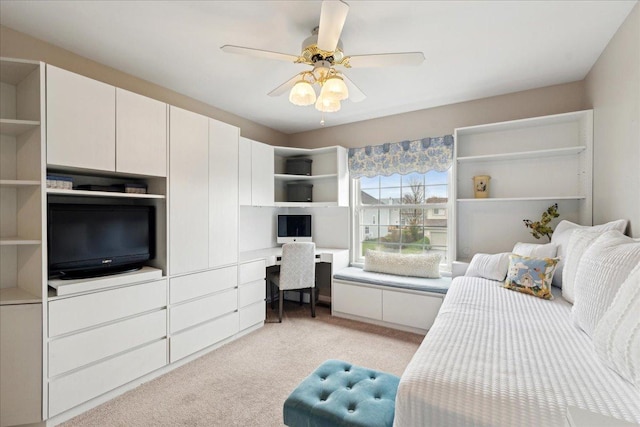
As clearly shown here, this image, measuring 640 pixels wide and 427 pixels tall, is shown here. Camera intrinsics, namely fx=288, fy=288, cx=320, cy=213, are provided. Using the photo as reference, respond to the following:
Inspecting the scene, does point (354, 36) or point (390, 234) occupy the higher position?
point (354, 36)

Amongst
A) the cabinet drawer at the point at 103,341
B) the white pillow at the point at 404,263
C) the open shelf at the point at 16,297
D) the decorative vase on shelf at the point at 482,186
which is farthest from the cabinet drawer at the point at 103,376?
the decorative vase on shelf at the point at 482,186

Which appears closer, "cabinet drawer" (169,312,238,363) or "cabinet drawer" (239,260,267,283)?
"cabinet drawer" (169,312,238,363)

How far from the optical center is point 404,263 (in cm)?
356

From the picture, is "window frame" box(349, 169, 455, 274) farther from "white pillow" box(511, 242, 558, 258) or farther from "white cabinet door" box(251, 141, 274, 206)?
"white cabinet door" box(251, 141, 274, 206)

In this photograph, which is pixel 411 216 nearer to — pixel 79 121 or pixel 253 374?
pixel 253 374

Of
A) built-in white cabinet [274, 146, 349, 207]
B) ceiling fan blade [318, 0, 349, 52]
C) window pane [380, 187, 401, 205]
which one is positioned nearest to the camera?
ceiling fan blade [318, 0, 349, 52]

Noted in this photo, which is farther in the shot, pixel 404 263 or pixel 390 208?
pixel 390 208

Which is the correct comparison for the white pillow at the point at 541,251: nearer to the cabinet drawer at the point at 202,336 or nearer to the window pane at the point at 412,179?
the window pane at the point at 412,179

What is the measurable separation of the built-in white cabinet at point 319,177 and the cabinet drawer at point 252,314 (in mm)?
1355

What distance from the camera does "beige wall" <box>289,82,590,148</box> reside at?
291 centimetres

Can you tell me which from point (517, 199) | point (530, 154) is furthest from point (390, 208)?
point (530, 154)

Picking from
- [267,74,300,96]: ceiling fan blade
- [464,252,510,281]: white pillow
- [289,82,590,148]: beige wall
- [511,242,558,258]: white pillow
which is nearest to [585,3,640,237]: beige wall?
[289,82,590,148]: beige wall

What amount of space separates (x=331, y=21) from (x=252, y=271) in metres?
2.59

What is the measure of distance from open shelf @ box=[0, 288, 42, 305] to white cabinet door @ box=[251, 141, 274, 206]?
2058 mm
